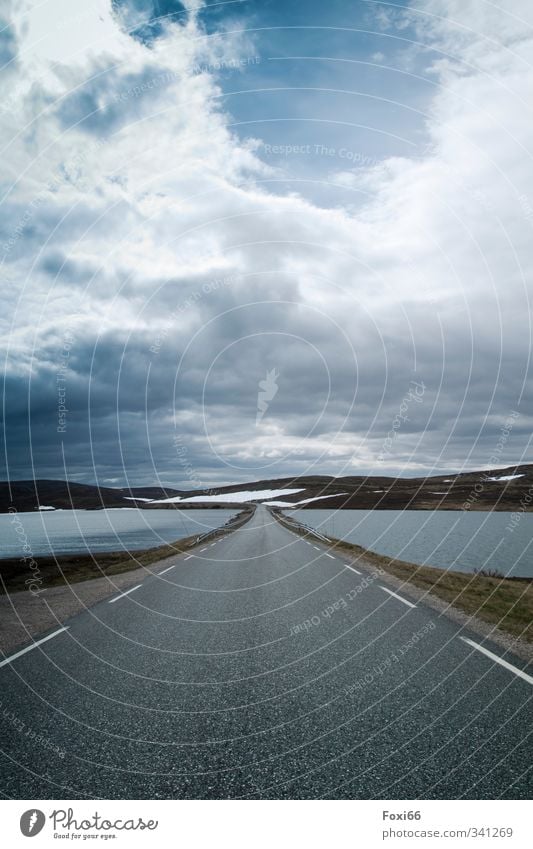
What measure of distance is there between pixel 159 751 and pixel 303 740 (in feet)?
4.08

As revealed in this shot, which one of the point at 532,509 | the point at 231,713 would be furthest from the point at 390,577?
the point at 532,509
